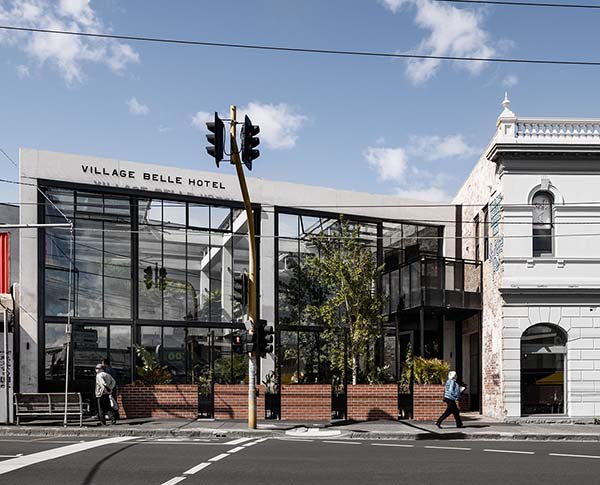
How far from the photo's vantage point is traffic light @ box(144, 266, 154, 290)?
2652 cm

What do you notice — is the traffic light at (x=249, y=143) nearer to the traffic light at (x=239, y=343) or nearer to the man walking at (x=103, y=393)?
the traffic light at (x=239, y=343)

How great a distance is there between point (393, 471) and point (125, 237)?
16106mm

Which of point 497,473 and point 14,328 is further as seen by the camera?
point 14,328

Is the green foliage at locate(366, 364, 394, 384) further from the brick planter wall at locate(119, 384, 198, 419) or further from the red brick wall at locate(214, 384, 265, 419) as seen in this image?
the brick planter wall at locate(119, 384, 198, 419)

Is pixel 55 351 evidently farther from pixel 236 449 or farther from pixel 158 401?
pixel 236 449

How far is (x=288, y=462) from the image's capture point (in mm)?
13539

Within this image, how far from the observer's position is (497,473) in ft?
40.8

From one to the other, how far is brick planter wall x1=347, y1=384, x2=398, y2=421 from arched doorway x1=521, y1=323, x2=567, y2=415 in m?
4.01

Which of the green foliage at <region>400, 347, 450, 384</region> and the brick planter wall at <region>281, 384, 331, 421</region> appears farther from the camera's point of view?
the green foliage at <region>400, 347, 450, 384</region>

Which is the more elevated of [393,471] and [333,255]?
[333,255]

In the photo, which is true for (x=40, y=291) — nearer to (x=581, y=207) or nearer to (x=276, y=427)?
(x=276, y=427)

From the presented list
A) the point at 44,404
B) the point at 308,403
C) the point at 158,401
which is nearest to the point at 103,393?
the point at 44,404

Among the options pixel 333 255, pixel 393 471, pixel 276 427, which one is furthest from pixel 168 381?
pixel 393 471

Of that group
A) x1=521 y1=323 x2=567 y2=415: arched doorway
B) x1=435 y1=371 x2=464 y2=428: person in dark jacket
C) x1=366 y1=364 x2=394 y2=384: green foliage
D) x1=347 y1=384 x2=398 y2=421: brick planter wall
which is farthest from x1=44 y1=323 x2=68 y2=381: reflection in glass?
x1=521 y1=323 x2=567 y2=415: arched doorway
